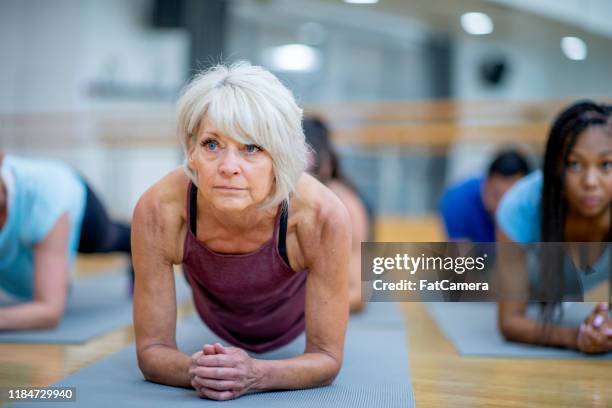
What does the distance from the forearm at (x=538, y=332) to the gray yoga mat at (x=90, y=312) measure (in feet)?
3.58

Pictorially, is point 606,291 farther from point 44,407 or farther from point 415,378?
point 44,407

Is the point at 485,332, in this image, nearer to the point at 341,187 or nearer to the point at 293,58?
the point at 341,187

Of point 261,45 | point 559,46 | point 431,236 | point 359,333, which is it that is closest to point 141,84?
point 261,45

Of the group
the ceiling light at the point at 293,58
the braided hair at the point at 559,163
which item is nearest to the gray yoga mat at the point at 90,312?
the braided hair at the point at 559,163

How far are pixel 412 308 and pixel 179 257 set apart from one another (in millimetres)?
1542

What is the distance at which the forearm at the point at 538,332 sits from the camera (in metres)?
1.63

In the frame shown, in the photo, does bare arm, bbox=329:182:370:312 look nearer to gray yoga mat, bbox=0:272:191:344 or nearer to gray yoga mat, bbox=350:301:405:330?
gray yoga mat, bbox=350:301:405:330

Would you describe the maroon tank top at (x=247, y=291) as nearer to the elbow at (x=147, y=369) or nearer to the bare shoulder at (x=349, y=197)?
the elbow at (x=147, y=369)

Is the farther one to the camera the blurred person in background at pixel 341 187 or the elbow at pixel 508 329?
the blurred person in background at pixel 341 187

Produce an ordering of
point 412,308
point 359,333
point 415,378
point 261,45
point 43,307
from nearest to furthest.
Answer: point 415,378 → point 43,307 → point 359,333 → point 412,308 → point 261,45

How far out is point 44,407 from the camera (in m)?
1.09

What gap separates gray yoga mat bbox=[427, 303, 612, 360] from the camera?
1599 mm

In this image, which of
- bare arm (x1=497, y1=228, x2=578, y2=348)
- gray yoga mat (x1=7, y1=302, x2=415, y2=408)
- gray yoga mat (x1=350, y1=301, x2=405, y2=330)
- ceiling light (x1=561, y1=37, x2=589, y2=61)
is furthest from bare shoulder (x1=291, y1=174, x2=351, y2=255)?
ceiling light (x1=561, y1=37, x2=589, y2=61)

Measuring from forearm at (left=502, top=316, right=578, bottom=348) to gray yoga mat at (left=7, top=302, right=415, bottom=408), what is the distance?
29cm
